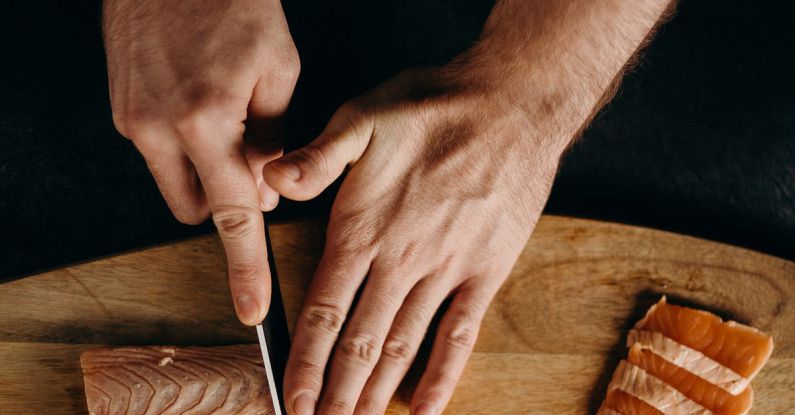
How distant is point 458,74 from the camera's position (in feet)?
5.45

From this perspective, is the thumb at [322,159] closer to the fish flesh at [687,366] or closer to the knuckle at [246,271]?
the knuckle at [246,271]

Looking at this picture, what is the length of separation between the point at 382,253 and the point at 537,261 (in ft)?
1.46

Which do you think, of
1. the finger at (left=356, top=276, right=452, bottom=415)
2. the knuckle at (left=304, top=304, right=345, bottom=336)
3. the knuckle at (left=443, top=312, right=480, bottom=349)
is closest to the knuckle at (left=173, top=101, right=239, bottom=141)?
the knuckle at (left=304, top=304, right=345, bottom=336)

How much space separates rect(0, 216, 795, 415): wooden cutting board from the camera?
1.61 metres

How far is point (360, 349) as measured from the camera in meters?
1.51

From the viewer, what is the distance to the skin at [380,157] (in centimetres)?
136

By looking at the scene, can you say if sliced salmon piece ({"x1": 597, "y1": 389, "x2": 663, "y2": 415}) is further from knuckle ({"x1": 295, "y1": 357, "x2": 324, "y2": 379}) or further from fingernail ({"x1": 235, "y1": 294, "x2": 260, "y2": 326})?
fingernail ({"x1": 235, "y1": 294, "x2": 260, "y2": 326})

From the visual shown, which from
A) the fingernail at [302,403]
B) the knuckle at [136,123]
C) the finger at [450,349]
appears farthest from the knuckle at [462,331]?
the knuckle at [136,123]

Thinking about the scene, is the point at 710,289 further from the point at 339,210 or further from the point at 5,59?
the point at 5,59

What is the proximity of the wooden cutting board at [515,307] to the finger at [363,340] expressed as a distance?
7.1 inches

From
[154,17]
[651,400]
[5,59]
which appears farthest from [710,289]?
[5,59]

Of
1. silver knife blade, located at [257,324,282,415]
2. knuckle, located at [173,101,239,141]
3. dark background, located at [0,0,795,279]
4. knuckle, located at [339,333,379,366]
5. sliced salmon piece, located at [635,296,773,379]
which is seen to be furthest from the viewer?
dark background, located at [0,0,795,279]

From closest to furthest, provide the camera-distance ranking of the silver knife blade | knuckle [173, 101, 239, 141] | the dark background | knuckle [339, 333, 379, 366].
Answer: knuckle [173, 101, 239, 141], the silver knife blade, knuckle [339, 333, 379, 366], the dark background

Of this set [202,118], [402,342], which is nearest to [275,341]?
[402,342]
